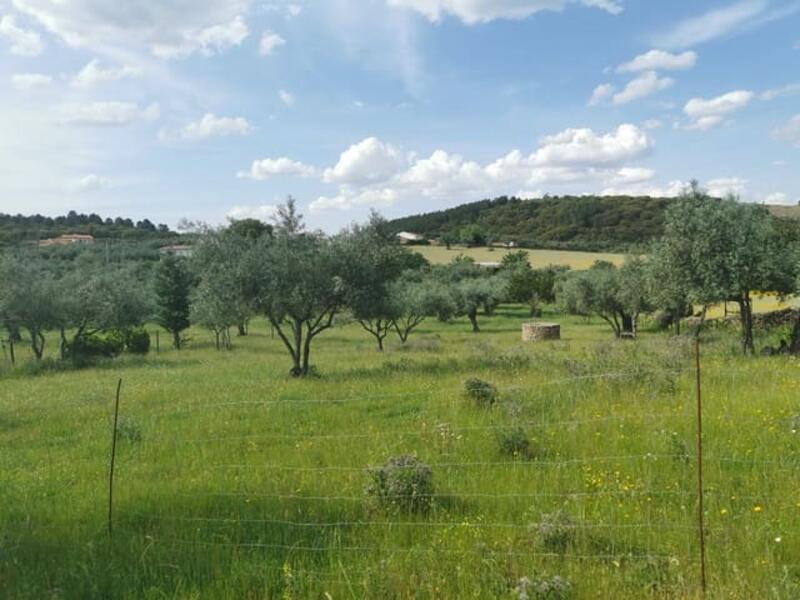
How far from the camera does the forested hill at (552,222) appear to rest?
414 ft

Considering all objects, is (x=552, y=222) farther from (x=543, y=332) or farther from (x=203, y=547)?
(x=203, y=547)

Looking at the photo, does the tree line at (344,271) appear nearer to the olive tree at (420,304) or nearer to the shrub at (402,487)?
the shrub at (402,487)

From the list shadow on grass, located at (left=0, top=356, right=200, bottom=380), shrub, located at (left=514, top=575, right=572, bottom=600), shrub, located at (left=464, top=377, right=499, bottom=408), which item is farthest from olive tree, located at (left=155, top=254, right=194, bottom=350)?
shrub, located at (left=514, top=575, right=572, bottom=600)

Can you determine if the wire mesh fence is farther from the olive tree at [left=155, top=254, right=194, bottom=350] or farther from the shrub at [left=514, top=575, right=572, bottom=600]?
the olive tree at [left=155, top=254, right=194, bottom=350]

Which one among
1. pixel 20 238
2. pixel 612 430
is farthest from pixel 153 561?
pixel 20 238

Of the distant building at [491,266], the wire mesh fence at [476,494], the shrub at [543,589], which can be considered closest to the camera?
the shrub at [543,589]

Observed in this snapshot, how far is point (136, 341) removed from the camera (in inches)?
1543

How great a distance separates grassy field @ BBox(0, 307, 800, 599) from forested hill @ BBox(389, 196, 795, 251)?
103 m

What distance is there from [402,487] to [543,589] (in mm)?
2242

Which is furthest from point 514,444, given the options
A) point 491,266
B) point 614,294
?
point 491,266

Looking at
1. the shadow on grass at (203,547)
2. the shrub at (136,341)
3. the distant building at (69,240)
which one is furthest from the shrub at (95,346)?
the distant building at (69,240)

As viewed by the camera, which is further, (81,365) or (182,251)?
(182,251)

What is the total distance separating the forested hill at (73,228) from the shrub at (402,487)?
97.7 meters

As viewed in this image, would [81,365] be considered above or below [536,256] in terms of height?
below
